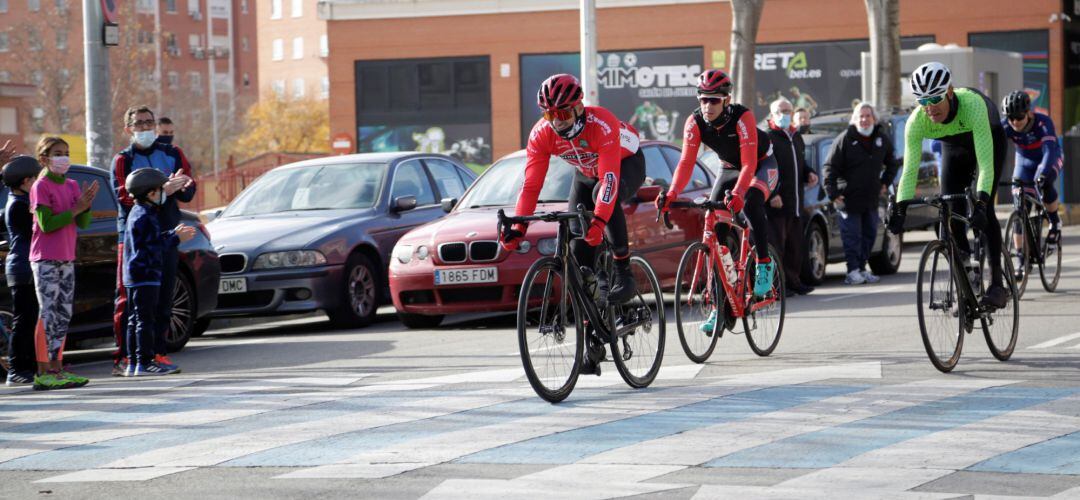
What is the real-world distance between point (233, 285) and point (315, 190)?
5.89 feet

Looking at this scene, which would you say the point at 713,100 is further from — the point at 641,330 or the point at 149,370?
the point at 149,370

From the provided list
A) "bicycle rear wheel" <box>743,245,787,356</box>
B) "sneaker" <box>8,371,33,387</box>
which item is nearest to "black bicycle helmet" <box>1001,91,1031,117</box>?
"bicycle rear wheel" <box>743,245,787,356</box>

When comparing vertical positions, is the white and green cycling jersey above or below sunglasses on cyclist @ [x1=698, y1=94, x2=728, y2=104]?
below

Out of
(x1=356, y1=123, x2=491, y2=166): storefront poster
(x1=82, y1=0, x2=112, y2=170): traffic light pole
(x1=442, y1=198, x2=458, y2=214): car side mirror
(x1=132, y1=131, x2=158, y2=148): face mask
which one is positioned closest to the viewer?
(x1=132, y1=131, x2=158, y2=148): face mask

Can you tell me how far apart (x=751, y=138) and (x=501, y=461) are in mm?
4325

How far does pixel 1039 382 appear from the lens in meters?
9.05

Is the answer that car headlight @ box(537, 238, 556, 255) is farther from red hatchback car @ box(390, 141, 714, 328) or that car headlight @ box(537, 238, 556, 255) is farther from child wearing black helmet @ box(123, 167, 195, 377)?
child wearing black helmet @ box(123, 167, 195, 377)

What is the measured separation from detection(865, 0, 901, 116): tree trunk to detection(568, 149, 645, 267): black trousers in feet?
72.4

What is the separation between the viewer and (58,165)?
10.8 metres

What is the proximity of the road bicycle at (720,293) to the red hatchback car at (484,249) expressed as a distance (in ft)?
8.32

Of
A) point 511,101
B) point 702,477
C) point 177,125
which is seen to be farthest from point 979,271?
point 177,125

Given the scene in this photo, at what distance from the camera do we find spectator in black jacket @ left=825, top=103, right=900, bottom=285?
1744 centimetres

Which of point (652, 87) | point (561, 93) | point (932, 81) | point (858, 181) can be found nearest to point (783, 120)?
point (858, 181)

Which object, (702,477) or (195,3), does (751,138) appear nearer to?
(702,477)
